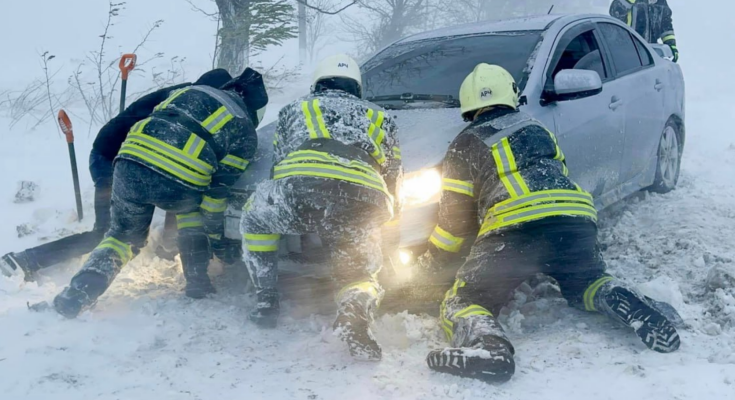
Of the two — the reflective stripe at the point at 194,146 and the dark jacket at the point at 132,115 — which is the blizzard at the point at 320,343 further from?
the reflective stripe at the point at 194,146

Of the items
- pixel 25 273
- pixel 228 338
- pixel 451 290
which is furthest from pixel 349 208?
pixel 25 273

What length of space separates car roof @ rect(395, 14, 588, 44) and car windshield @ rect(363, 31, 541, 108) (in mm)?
86

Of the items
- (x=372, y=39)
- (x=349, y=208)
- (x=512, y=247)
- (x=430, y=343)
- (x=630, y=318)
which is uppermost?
(x=372, y=39)

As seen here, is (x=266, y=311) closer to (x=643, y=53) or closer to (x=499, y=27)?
(x=499, y=27)

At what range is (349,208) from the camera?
3.23 metres

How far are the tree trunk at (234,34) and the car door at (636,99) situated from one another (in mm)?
4996

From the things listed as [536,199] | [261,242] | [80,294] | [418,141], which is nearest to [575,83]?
[418,141]

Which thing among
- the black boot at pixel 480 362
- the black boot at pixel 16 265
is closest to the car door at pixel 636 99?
the black boot at pixel 480 362

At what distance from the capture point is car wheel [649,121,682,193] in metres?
5.84

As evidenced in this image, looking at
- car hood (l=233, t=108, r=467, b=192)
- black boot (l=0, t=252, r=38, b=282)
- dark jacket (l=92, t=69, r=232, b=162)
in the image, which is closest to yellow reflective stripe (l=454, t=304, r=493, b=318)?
car hood (l=233, t=108, r=467, b=192)

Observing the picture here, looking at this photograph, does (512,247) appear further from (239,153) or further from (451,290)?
(239,153)

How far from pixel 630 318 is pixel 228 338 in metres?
2.01

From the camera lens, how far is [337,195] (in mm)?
3195

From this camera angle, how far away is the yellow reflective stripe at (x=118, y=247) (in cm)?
384
